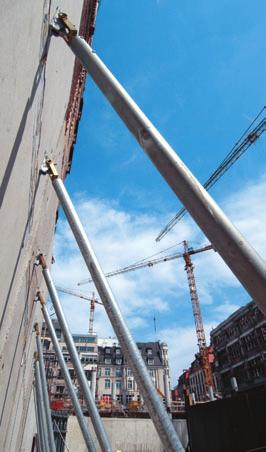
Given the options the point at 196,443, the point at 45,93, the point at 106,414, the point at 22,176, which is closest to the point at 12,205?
the point at 22,176

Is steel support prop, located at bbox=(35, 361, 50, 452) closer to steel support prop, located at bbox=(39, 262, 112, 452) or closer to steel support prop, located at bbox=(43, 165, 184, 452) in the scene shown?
steel support prop, located at bbox=(39, 262, 112, 452)

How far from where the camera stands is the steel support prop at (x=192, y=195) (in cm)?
124

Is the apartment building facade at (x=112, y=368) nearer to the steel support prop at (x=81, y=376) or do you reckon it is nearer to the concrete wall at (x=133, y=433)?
the concrete wall at (x=133, y=433)

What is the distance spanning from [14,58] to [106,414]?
145 ft

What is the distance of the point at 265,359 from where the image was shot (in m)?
46.4

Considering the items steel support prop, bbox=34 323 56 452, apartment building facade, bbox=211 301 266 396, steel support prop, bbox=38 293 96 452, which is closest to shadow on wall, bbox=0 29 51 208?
steel support prop, bbox=38 293 96 452

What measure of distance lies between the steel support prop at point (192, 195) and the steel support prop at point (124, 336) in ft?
5.88

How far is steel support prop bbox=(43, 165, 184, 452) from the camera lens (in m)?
2.45

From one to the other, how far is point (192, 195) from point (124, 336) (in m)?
2.03

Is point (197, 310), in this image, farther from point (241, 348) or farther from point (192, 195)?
point (192, 195)

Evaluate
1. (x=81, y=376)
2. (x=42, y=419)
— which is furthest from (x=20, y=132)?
(x=42, y=419)

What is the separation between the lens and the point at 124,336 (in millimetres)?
3002

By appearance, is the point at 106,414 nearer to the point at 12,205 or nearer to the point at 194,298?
the point at 194,298

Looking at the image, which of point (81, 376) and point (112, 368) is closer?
point (81, 376)
